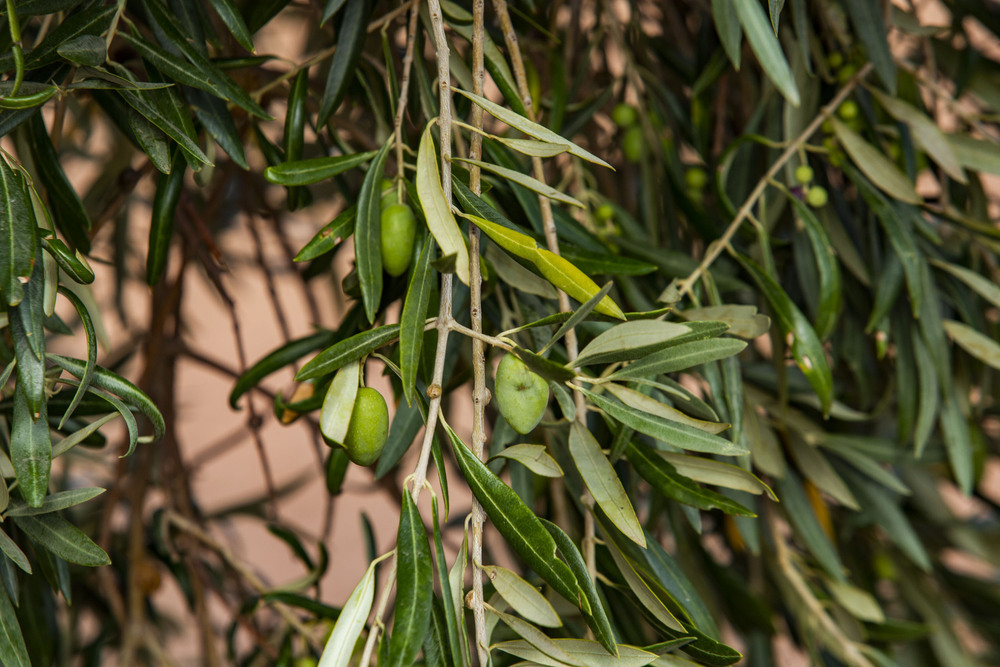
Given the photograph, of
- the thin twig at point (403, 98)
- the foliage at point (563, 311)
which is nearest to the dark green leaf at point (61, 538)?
the foliage at point (563, 311)

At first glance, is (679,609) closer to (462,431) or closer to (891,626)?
(891,626)

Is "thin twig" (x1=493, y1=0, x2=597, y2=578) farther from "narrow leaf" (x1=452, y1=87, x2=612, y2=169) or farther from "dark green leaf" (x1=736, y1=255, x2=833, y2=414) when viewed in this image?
"dark green leaf" (x1=736, y1=255, x2=833, y2=414)

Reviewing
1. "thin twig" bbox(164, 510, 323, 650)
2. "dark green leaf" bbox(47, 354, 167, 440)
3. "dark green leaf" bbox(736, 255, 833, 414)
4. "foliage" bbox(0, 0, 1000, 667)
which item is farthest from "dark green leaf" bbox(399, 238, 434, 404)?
"thin twig" bbox(164, 510, 323, 650)

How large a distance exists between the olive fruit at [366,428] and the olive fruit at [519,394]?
2.0 inches

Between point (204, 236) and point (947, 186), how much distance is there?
623 millimetres

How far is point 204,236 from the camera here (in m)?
0.56

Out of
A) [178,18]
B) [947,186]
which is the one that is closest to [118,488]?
[178,18]

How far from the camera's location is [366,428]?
318 millimetres

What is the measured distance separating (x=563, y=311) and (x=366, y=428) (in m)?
0.13

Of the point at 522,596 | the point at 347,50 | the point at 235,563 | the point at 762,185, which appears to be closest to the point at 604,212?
the point at 762,185

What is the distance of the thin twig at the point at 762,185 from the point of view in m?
0.50

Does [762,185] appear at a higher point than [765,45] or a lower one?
lower

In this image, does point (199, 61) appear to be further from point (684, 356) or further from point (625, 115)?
point (625, 115)

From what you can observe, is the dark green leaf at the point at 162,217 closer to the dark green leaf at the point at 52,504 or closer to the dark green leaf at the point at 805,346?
the dark green leaf at the point at 52,504
